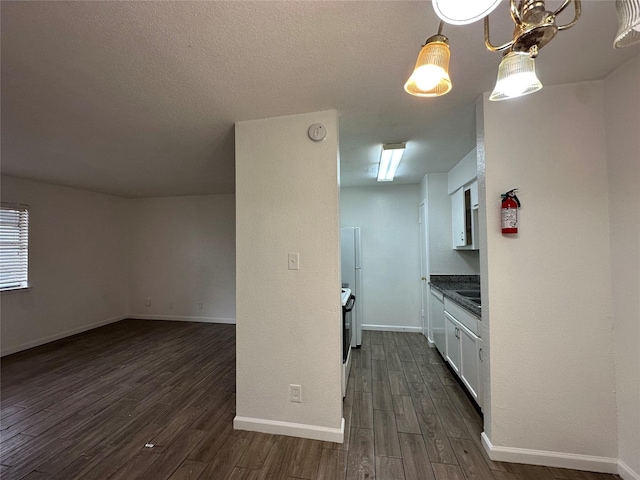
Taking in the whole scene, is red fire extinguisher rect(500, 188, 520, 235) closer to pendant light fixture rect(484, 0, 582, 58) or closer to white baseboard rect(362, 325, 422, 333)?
pendant light fixture rect(484, 0, 582, 58)

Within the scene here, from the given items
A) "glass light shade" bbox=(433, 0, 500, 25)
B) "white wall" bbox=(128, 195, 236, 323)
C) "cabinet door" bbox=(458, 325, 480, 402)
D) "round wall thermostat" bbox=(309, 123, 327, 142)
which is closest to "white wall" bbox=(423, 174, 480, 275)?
"cabinet door" bbox=(458, 325, 480, 402)

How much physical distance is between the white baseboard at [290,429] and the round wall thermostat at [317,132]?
215cm

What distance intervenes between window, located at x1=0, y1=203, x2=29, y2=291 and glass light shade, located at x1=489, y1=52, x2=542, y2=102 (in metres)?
5.48

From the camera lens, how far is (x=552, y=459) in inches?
65.6

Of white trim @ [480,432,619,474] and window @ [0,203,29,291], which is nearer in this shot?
white trim @ [480,432,619,474]

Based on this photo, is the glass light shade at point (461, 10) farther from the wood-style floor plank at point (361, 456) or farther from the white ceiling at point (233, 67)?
the wood-style floor plank at point (361, 456)

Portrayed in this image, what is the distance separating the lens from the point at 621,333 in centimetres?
156

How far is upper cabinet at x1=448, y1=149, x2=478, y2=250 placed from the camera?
290 cm

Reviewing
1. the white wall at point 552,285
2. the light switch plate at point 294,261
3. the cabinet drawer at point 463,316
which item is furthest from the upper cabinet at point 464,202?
the light switch plate at point 294,261

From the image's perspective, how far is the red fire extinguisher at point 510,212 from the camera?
169 cm

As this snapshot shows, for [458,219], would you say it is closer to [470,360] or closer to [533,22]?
Answer: [470,360]

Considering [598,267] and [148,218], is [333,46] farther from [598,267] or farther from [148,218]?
[148,218]

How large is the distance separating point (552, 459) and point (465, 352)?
2.72ft

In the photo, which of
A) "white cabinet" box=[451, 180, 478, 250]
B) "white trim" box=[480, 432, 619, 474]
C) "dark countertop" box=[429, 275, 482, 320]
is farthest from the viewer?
"dark countertop" box=[429, 275, 482, 320]
